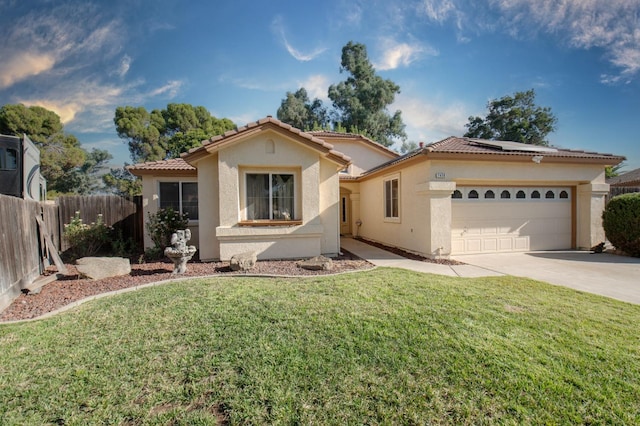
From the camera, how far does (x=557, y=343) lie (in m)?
3.68

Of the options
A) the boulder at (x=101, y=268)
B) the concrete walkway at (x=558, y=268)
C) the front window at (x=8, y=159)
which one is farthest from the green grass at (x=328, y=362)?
the front window at (x=8, y=159)

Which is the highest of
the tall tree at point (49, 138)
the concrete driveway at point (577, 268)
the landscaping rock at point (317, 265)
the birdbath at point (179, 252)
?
the tall tree at point (49, 138)

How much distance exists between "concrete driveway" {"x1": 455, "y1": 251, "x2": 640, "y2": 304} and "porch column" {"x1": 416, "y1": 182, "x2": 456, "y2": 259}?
2.92 ft

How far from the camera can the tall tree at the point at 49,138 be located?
21.0 meters

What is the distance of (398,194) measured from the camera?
1170cm

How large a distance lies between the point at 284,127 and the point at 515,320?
7661mm

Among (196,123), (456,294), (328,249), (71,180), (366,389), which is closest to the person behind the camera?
(366,389)

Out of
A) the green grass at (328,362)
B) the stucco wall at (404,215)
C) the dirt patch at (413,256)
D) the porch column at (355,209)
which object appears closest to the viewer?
the green grass at (328,362)

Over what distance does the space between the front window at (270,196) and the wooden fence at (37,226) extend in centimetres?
546

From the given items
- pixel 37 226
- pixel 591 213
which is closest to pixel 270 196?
pixel 37 226

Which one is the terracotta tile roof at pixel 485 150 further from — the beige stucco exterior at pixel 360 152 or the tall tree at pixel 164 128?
the tall tree at pixel 164 128

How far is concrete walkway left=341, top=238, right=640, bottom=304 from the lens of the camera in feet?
21.0

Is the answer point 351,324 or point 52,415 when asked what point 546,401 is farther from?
point 52,415

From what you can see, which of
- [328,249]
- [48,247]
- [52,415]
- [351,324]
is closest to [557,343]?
[351,324]
